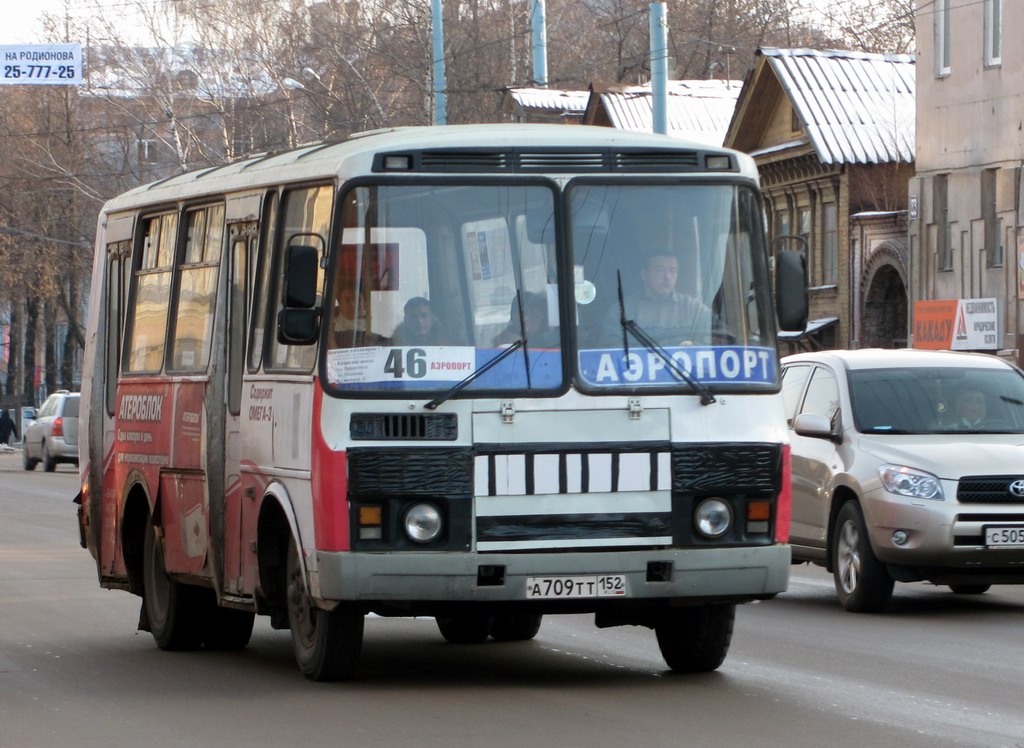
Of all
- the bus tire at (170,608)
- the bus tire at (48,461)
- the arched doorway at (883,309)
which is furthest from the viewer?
the arched doorway at (883,309)

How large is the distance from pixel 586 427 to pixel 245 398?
6.69 ft

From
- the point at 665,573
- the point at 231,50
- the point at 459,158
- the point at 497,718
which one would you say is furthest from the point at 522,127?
the point at 231,50

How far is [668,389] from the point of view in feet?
31.5

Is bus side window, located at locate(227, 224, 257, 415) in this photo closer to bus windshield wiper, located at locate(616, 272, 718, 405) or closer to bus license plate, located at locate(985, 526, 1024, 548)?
bus windshield wiper, located at locate(616, 272, 718, 405)

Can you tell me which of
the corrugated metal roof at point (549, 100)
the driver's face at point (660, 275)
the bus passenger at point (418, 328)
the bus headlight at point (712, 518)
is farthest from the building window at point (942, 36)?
the bus passenger at point (418, 328)

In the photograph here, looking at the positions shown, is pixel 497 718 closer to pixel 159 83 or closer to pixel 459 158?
pixel 459 158

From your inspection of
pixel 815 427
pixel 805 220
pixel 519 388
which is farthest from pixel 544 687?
pixel 805 220

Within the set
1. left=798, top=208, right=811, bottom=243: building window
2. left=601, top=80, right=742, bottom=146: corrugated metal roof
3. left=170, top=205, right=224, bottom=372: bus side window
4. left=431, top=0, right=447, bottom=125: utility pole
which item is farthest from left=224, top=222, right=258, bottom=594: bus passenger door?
left=601, top=80, right=742, bottom=146: corrugated metal roof

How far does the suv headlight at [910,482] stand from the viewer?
1364 cm

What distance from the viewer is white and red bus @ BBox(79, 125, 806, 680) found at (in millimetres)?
9312

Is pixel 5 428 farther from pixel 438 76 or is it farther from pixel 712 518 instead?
pixel 712 518

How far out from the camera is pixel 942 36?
4028 cm

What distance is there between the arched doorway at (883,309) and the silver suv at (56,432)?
56.0ft

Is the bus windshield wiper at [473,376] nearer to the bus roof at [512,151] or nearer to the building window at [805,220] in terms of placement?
the bus roof at [512,151]
